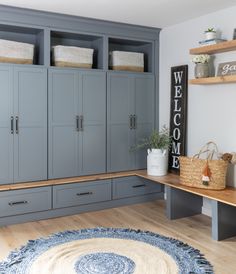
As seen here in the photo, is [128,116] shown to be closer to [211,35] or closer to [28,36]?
[211,35]

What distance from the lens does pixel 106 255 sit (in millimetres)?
3113

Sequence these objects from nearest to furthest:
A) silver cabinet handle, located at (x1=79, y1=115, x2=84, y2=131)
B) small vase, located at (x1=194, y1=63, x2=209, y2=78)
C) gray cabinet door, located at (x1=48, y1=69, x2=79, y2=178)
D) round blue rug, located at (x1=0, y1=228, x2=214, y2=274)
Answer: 1. round blue rug, located at (x1=0, y1=228, x2=214, y2=274)
2. small vase, located at (x1=194, y1=63, x2=209, y2=78)
3. gray cabinet door, located at (x1=48, y1=69, x2=79, y2=178)
4. silver cabinet handle, located at (x1=79, y1=115, x2=84, y2=131)

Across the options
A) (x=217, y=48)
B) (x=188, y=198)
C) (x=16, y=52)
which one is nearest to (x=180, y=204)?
(x=188, y=198)

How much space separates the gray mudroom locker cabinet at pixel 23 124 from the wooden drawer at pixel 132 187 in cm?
98

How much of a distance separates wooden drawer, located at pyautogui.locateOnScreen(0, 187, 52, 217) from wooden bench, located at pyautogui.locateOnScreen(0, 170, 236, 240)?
2.5 inches

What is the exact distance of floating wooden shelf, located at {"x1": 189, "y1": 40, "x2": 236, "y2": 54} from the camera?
3.65m

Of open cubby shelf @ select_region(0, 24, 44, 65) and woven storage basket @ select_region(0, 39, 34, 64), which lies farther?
open cubby shelf @ select_region(0, 24, 44, 65)

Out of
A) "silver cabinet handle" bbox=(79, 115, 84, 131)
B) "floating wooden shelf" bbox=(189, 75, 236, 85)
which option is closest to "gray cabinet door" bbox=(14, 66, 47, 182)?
"silver cabinet handle" bbox=(79, 115, 84, 131)

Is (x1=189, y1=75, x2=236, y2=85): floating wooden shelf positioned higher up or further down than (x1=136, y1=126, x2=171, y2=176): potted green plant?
higher up

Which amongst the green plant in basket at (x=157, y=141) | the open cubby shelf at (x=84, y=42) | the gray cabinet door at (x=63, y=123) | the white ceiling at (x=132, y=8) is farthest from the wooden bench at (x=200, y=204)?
the white ceiling at (x=132, y=8)

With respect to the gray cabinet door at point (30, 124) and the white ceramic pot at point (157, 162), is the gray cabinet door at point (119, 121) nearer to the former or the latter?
the white ceramic pot at point (157, 162)

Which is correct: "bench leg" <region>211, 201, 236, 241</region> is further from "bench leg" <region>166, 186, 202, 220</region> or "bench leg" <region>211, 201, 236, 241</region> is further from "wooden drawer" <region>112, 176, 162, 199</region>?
"wooden drawer" <region>112, 176, 162, 199</region>

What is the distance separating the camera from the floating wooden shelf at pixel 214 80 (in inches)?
145

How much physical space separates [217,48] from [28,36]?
2.34 metres
